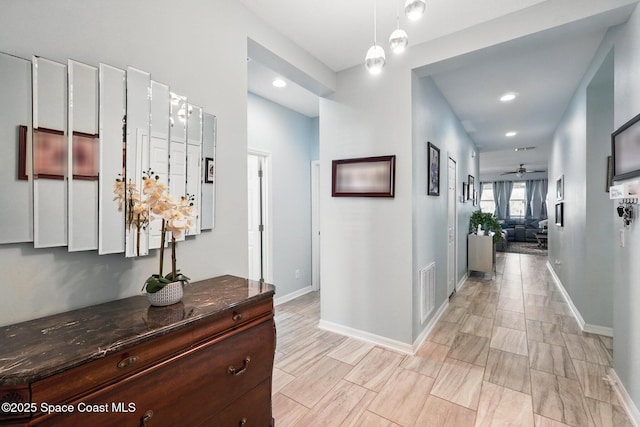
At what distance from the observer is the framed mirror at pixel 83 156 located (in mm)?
1127

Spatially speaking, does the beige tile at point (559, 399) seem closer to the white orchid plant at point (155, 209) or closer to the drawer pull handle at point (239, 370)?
the drawer pull handle at point (239, 370)

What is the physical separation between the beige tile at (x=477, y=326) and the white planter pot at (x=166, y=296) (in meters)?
2.95

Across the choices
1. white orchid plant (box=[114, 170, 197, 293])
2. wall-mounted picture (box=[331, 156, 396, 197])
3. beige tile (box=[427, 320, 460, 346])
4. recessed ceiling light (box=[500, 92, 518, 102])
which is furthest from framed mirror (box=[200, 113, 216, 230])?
recessed ceiling light (box=[500, 92, 518, 102])

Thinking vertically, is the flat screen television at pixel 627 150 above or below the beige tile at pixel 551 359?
above

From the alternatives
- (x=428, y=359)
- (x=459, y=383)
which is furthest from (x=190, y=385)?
(x=428, y=359)

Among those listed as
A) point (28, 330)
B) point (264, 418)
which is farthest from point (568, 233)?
point (28, 330)

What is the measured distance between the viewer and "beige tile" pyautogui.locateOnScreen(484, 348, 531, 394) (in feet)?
6.82

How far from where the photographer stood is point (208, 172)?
168cm

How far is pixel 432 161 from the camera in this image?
3037mm

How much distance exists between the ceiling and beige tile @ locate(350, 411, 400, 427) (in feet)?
9.10

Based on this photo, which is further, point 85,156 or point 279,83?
point 279,83

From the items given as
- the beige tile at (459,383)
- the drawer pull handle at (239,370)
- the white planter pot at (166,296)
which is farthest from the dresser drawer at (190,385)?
the beige tile at (459,383)

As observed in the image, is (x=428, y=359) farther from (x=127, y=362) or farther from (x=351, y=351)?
(x=127, y=362)

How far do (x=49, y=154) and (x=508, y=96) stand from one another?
4447 mm
